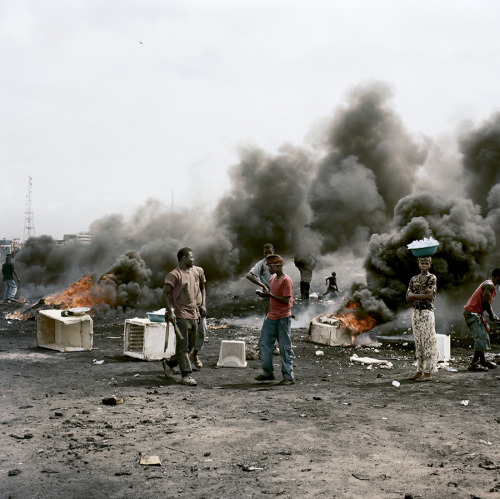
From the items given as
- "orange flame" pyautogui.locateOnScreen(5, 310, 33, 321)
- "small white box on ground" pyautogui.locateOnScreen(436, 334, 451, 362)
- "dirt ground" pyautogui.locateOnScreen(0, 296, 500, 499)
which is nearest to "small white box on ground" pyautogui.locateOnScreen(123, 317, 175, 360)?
"dirt ground" pyautogui.locateOnScreen(0, 296, 500, 499)

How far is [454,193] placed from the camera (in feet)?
76.1

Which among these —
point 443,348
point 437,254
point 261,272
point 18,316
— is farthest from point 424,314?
point 18,316

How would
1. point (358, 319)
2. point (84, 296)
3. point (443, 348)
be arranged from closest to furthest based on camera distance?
point (443, 348), point (358, 319), point (84, 296)

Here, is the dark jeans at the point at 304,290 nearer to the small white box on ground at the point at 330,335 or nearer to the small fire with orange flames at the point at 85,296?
the small fire with orange flames at the point at 85,296

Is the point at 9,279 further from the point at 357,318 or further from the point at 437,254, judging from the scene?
the point at 437,254

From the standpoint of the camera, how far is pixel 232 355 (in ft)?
29.3

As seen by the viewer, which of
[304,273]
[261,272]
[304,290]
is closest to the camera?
[261,272]

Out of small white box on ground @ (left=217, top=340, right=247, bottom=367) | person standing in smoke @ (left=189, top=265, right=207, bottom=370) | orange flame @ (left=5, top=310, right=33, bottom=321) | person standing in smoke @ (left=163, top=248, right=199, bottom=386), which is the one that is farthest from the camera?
orange flame @ (left=5, top=310, right=33, bottom=321)

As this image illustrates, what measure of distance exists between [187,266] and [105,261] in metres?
20.3

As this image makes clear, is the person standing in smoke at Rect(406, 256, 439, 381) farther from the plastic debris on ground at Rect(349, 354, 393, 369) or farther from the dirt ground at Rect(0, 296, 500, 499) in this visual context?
the plastic debris on ground at Rect(349, 354, 393, 369)

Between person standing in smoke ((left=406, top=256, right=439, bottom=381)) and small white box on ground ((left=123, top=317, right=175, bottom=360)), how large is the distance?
4.20 meters

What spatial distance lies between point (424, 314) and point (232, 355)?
3343 mm

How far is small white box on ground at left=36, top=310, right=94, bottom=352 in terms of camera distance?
33.6 feet

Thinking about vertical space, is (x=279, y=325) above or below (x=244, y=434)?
above
